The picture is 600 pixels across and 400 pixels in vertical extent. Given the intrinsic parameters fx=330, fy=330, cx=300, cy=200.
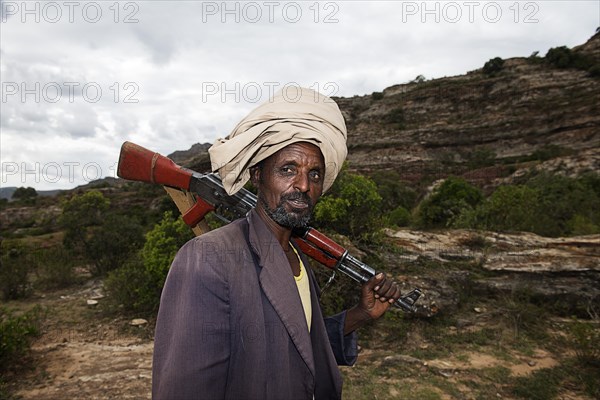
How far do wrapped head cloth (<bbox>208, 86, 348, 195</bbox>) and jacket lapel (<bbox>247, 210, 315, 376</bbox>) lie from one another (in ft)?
1.04

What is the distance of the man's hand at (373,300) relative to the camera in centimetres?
199

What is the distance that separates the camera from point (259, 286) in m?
1.17

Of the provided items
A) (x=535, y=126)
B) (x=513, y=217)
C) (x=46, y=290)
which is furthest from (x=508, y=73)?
(x=46, y=290)

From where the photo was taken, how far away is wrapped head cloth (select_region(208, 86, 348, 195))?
138 centimetres

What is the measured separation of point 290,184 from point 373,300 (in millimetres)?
1075

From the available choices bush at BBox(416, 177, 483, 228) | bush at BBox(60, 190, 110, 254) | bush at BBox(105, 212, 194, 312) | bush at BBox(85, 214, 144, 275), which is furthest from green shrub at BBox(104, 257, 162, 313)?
bush at BBox(416, 177, 483, 228)

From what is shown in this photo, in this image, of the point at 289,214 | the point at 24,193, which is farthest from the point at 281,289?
the point at 24,193

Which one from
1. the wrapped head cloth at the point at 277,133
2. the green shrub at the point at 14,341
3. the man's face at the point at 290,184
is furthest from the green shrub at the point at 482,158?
the man's face at the point at 290,184

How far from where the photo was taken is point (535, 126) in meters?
40.9

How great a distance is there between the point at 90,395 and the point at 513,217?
41.3 feet

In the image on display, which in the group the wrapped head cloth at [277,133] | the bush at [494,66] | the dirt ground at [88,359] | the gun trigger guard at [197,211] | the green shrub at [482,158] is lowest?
the dirt ground at [88,359]

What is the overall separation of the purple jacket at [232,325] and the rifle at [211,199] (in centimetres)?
95

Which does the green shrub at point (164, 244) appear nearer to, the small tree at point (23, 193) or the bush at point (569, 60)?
the small tree at point (23, 193)

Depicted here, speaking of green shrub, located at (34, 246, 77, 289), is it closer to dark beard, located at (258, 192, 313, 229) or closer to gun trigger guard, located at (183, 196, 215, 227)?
gun trigger guard, located at (183, 196, 215, 227)
